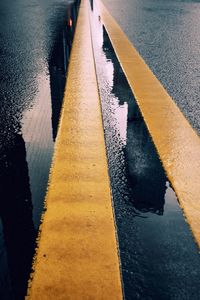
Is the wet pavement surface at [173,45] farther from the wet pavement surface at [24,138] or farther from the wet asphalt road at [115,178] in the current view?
the wet pavement surface at [24,138]

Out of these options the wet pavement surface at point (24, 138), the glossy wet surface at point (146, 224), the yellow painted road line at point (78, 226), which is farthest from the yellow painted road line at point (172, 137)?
the wet pavement surface at point (24, 138)

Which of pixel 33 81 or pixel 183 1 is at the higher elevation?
pixel 183 1

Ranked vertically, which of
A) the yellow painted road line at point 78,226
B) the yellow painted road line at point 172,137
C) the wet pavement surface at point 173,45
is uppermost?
the wet pavement surface at point 173,45

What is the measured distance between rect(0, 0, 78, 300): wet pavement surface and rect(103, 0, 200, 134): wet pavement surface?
120 cm

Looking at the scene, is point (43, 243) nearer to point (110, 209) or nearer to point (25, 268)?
point (25, 268)

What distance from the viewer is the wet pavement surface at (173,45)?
3.06m

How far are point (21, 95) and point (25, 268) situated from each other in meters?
2.07

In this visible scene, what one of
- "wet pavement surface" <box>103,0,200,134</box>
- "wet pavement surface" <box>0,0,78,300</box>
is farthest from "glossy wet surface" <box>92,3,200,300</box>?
"wet pavement surface" <box>103,0,200,134</box>

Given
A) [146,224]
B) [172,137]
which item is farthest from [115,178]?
[172,137]

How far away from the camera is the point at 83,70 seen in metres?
3.90

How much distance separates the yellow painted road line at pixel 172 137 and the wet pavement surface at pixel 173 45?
12 centimetres

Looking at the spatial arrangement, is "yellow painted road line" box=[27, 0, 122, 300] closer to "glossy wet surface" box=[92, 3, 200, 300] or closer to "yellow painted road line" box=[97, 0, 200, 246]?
"glossy wet surface" box=[92, 3, 200, 300]

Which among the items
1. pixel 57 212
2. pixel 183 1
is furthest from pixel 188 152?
pixel 183 1

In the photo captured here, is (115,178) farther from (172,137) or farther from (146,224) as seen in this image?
(172,137)
